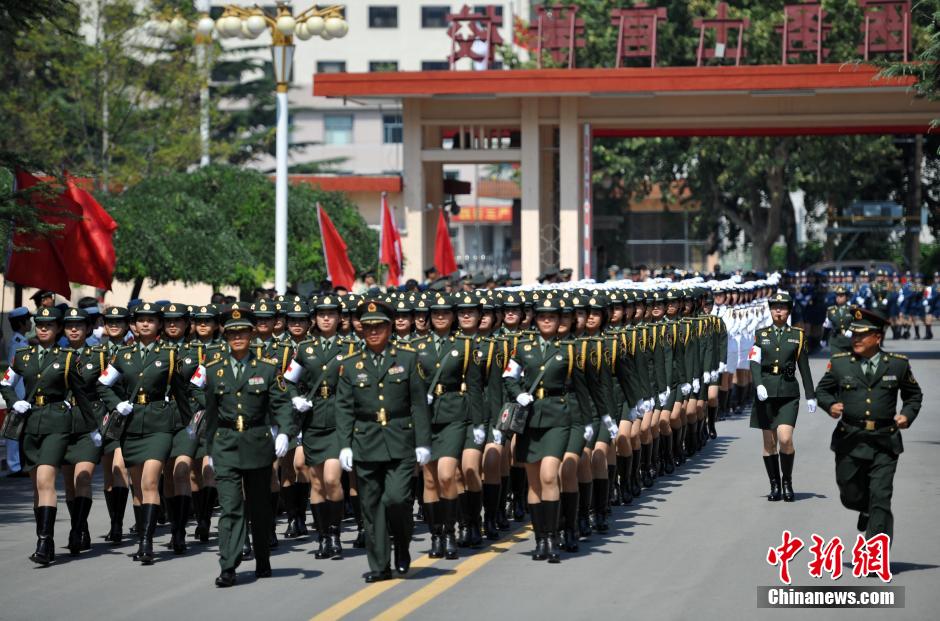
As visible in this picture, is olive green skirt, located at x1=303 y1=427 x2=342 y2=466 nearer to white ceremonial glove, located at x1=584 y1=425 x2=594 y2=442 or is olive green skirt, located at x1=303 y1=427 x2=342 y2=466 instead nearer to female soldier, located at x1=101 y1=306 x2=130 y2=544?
female soldier, located at x1=101 y1=306 x2=130 y2=544

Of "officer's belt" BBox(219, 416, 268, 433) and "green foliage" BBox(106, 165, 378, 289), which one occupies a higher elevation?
"green foliage" BBox(106, 165, 378, 289)

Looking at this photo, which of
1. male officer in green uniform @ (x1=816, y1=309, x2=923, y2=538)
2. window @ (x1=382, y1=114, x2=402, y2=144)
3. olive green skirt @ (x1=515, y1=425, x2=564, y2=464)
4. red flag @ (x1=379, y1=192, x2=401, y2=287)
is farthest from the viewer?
window @ (x1=382, y1=114, x2=402, y2=144)

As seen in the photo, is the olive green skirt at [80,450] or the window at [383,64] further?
the window at [383,64]

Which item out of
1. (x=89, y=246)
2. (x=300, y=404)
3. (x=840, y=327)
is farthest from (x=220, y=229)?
(x=300, y=404)

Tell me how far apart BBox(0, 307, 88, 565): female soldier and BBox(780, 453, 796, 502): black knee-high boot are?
250 inches

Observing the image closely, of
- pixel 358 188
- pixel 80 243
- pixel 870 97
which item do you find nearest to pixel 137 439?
pixel 80 243

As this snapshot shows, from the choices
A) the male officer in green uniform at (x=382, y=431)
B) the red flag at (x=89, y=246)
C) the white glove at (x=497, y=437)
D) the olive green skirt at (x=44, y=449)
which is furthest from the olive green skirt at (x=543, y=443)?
the red flag at (x=89, y=246)

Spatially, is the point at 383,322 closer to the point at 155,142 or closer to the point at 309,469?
the point at 309,469

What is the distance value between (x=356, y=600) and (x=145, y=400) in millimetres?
3086

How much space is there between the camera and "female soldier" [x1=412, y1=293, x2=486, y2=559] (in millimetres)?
12609

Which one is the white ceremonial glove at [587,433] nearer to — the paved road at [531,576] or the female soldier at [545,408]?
the female soldier at [545,408]

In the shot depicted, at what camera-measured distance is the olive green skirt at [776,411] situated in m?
15.9

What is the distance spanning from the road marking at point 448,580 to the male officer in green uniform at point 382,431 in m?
0.40

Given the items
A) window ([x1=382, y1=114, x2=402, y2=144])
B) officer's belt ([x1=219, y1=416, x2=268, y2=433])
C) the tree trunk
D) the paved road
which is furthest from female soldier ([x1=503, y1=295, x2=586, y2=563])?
window ([x1=382, y1=114, x2=402, y2=144])
